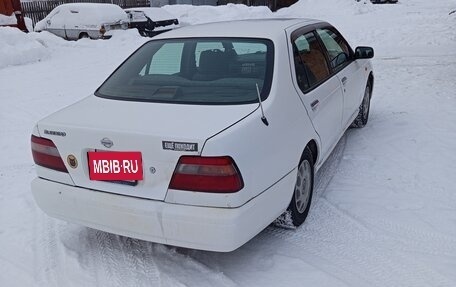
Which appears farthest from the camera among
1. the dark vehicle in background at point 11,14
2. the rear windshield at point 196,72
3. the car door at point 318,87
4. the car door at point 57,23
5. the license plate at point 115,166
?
the car door at point 57,23

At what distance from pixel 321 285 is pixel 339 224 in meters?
0.79

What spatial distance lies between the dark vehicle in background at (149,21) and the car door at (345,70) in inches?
451

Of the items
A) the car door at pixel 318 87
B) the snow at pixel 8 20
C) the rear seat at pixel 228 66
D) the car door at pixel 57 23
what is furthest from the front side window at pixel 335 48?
the car door at pixel 57 23

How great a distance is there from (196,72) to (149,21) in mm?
13061

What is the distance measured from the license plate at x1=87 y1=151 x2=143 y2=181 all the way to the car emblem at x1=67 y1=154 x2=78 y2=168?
0.11m

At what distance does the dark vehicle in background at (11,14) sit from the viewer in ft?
43.6

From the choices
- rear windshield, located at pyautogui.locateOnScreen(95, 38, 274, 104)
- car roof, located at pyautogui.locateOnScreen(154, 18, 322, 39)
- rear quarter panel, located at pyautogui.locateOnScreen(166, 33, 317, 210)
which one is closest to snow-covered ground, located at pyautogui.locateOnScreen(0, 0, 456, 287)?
rear quarter panel, located at pyautogui.locateOnScreen(166, 33, 317, 210)

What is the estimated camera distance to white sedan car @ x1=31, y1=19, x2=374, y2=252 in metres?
2.56

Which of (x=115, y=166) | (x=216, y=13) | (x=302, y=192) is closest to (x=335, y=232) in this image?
(x=302, y=192)

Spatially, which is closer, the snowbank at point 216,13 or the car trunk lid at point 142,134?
the car trunk lid at point 142,134

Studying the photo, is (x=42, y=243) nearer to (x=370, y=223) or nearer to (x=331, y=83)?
(x=370, y=223)

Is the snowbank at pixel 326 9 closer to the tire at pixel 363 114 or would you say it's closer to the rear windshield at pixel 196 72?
the tire at pixel 363 114

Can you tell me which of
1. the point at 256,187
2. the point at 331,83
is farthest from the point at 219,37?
the point at 256,187

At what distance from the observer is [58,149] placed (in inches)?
115
